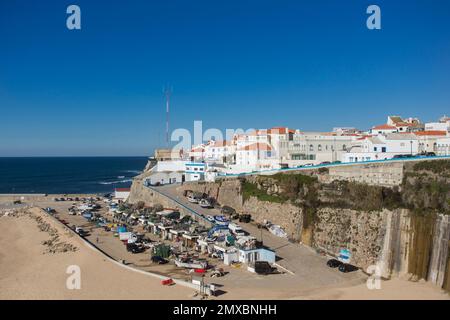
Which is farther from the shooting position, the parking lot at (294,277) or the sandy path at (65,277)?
the parking lot at (294,277)

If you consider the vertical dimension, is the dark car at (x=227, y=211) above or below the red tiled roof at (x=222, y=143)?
below

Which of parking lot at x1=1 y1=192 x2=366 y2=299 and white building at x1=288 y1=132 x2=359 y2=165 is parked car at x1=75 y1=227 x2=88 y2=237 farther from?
white building at x1=288 y1=132 x2=359 y2=165

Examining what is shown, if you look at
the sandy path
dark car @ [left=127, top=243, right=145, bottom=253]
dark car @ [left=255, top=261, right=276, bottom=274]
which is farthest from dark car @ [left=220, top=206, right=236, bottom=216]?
the sandy path

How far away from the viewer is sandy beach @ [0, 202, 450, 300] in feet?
60.6

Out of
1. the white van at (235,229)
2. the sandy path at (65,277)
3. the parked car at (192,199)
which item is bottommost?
the sandy path at (65,277)

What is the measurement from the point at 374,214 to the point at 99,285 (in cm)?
1674

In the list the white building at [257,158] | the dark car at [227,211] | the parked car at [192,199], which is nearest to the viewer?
the dark car at [227,211]

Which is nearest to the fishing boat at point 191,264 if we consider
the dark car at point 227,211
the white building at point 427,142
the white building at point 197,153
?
the dark car at point 227,211

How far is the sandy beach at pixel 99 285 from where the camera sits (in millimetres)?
18484

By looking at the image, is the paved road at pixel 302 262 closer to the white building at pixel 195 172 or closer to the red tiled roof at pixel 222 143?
the white building at pixel 195 172

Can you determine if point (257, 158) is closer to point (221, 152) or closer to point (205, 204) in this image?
point (205, 204)

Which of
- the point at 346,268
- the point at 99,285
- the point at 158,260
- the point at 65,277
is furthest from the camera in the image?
the point at 158,260

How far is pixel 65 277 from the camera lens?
21.8 metres

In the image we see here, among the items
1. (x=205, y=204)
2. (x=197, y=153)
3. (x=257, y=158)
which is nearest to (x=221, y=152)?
(x=197, y=153)
